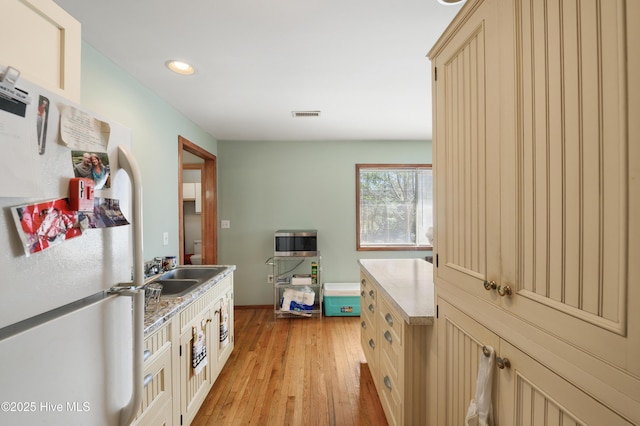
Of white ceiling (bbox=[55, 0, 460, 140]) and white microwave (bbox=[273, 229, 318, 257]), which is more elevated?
white ceiling (bbox=[55, 0, 460, 140])

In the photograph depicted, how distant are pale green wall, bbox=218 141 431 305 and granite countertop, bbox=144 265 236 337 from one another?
6.54ft

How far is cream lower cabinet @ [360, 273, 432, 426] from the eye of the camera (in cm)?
135

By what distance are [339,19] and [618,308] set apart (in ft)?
5.31

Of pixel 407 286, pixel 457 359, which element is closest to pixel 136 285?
pixel 457 359

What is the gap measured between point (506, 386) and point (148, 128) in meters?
2.74

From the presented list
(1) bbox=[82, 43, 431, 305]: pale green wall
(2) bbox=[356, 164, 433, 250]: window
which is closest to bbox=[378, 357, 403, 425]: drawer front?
(1) bbox=[82, 43, 431, 305]: pale green wall

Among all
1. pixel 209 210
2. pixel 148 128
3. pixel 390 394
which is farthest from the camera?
pixel 209 210

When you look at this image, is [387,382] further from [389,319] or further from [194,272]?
[194,272]

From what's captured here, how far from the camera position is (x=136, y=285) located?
2.60ft

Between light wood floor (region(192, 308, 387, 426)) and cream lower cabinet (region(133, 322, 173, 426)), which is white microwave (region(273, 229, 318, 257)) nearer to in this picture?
light wood floor (region(192, 308, 387, 426))

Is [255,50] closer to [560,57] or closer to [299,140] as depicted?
[560,57]

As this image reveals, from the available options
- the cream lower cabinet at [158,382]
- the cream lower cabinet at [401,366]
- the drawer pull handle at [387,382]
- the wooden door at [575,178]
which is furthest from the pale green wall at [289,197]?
the wooden door at [575,178]

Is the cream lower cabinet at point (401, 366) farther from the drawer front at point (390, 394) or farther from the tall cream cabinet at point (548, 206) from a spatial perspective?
the tall cream cabinet at point (548, 206)

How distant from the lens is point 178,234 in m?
2.69
